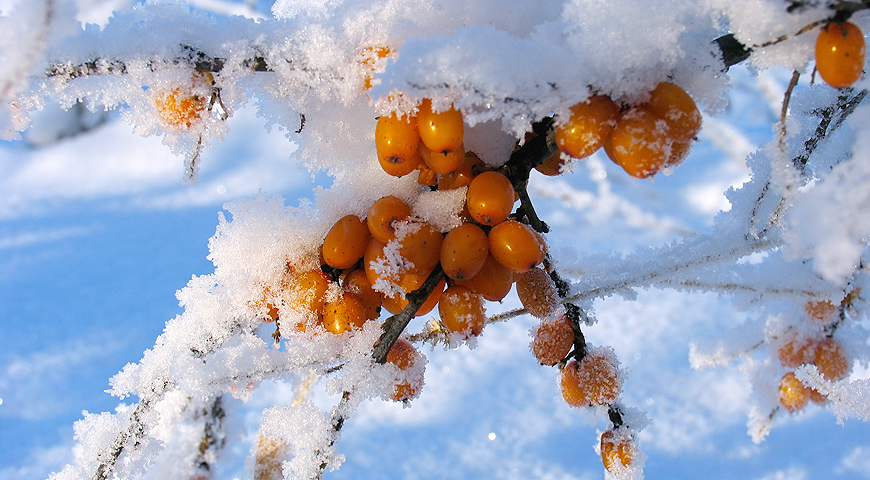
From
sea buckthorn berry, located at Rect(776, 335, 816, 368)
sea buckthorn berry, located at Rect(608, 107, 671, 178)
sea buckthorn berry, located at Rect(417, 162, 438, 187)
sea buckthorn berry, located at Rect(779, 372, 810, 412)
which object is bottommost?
sea buckthorn berry, located at Rect(608, 107, 671, 178)

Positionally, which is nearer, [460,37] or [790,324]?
[460,37]

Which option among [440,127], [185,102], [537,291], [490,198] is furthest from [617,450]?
[185,102]

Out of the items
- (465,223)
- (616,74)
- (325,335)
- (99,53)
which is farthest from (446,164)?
(99,53)

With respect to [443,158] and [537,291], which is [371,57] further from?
[537,291]

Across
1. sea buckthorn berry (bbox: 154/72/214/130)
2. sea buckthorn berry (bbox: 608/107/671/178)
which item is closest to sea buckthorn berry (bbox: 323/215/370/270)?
sea buckthorn berry (bbox: 154/72/214/130)

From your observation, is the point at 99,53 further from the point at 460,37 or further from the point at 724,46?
the point at 724,46

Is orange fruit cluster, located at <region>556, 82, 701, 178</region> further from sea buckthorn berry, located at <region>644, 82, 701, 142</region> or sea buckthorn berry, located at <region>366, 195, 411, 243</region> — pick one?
sea buckthorn berry, located at <region>366, 195, 411, 243</region>
